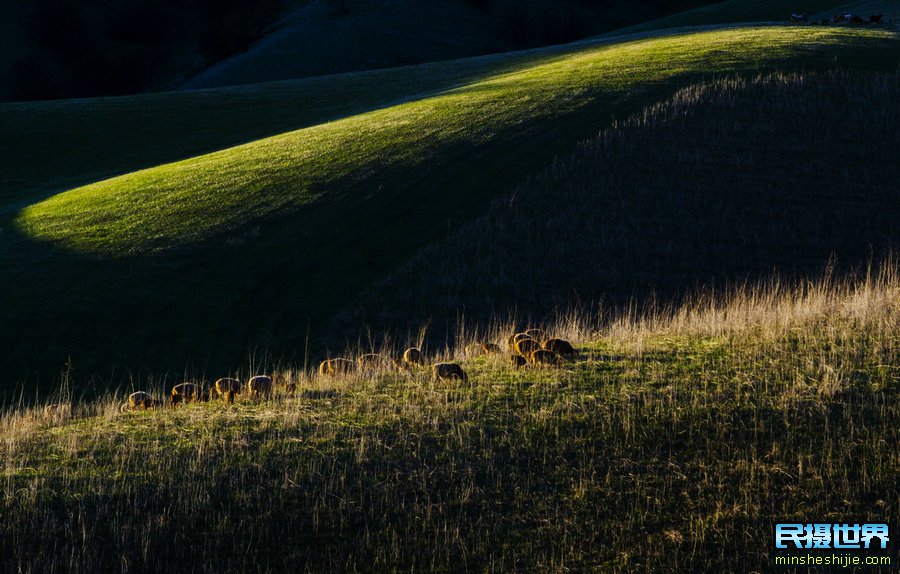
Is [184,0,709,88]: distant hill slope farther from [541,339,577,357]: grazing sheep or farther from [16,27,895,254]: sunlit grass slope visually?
[541,339,577,357]: grazing sheep

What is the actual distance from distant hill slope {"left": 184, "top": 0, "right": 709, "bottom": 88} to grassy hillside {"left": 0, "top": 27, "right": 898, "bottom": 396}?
173 feet

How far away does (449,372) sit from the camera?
41.3 ft

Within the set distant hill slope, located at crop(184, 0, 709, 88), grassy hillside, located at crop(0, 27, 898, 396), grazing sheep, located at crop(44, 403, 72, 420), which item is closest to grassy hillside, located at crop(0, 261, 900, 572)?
grazing sheep, located at crop(44, 403, 72, 420)

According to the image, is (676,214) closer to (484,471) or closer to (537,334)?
(537,334)

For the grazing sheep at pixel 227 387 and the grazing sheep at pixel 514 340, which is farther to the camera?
the grazing sheep at pixel 514 340

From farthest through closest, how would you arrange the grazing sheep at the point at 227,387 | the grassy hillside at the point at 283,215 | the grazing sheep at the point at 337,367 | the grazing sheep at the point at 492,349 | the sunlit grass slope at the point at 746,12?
the sunlit grass slope at the point at 746,12 < the grassy hillside at the point at 283,215 < the grazing sheep at the point at 492,349 < the grazing sheep at the point at 337,367 < the grazing sheep at the point at 227,387

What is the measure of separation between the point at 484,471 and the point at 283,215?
20.1 metres

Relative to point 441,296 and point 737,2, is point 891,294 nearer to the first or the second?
point 441,296

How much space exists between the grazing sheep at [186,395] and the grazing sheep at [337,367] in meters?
1.95

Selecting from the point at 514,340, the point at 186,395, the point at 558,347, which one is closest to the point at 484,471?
the point at 558,347

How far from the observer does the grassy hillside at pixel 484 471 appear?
794 cm

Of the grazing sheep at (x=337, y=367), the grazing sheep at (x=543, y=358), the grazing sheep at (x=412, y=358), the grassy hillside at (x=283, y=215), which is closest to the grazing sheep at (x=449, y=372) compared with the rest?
the grazing sheep at (x=543, y=358)

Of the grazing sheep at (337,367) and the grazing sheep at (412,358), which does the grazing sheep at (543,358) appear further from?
the grazing sheep at (337,367)

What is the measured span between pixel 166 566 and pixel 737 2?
94506 millimetres
